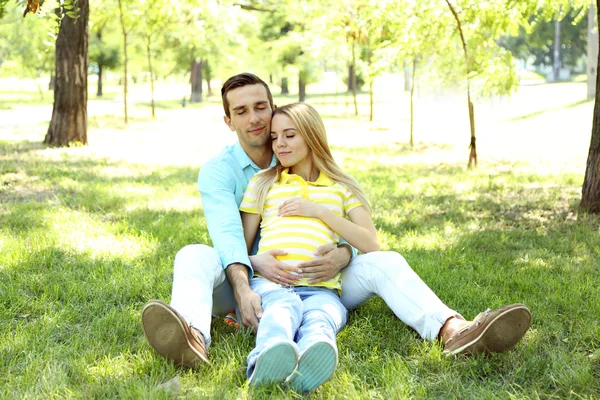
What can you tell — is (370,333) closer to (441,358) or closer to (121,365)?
(441,358)

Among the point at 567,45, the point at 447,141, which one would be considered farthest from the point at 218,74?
the point at 567,45

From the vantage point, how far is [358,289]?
355 cm

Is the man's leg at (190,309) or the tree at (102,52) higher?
the tree at (102,52)

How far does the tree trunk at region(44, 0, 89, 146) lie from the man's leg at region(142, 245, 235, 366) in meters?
9.50

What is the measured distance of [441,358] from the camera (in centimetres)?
307

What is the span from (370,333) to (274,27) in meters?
37.3

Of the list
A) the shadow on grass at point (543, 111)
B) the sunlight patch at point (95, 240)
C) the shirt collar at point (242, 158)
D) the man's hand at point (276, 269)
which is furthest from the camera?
the shadow on grass at point (543, 111)

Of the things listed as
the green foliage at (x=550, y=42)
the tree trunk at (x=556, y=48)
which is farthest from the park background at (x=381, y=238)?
the green foliage at (x=550, y=42)

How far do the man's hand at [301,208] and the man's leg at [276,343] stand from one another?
18.8 inches

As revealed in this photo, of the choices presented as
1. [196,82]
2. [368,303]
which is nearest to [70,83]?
[368,303]

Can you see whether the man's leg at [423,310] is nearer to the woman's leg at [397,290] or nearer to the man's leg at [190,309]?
the woman's leg at [397,290]

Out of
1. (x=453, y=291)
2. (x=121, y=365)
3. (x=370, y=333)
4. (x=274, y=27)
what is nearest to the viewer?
(x=121, y=365)

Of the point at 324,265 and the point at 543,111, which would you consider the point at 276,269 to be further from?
the point at 543,111

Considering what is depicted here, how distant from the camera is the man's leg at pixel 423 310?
2.95 m
